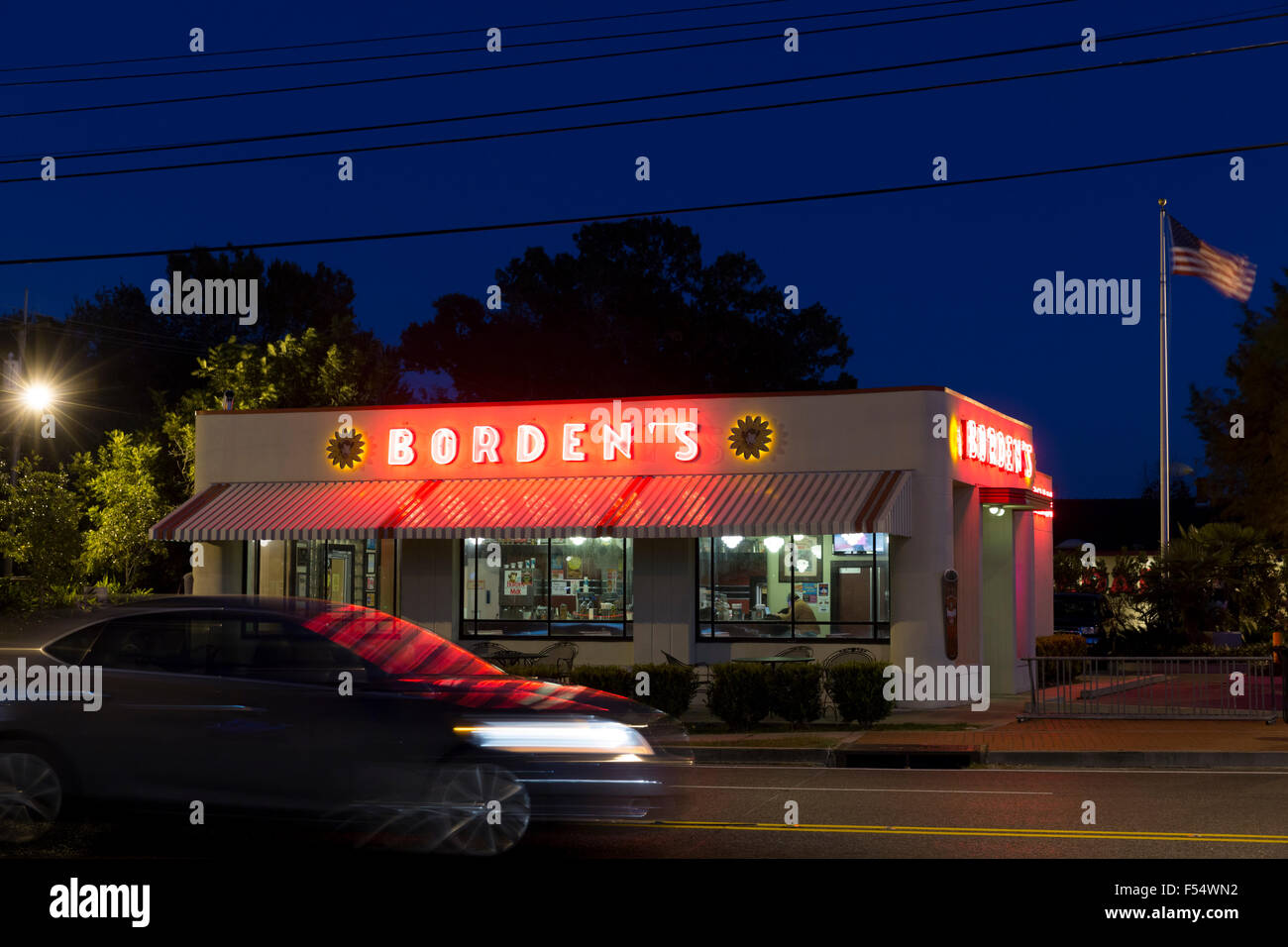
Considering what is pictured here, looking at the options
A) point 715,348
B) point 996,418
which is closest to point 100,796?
point 996,418

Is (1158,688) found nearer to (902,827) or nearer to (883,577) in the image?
(883,577)

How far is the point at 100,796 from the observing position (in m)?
9.27

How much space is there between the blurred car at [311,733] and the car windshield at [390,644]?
2 centimetres

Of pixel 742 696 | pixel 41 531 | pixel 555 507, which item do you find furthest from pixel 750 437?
pixel 41 531

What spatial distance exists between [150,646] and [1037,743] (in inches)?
427

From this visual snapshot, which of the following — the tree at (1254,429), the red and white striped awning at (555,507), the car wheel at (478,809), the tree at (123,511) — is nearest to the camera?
the car wheel at (478,809)

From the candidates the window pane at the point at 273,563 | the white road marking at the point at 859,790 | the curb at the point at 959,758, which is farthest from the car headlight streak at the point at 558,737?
the window pane at the point at 273,563

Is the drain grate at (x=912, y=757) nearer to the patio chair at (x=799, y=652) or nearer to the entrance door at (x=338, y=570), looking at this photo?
the patio chair at (x=799, y=652)

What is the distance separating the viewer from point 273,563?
2633cm

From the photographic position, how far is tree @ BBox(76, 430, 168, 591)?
35719 millimetres

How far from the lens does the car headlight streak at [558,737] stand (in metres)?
8.77
